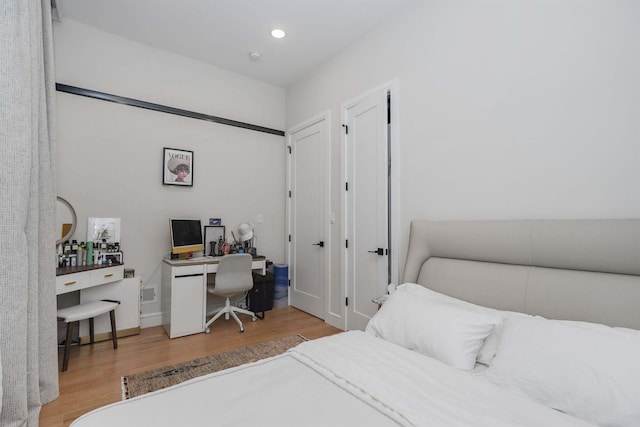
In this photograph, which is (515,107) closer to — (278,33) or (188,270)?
(278,33)

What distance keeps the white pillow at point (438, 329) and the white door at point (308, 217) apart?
1938 millimetres

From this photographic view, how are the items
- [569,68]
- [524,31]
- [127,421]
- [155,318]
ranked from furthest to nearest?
[155,318] → [524,31] → [569,68] → [127,421]

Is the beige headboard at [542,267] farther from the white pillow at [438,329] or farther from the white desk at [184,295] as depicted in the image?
the white desk at [184,295]

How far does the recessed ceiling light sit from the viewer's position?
10.6 feet

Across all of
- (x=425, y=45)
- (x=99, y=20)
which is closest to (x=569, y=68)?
(x=425, y=45)

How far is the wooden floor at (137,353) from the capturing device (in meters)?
2.04

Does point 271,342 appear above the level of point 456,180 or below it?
below

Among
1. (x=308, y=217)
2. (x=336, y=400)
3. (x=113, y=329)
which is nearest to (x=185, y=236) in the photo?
(x=113, y=329)

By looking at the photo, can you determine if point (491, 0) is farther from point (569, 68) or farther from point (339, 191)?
point (339, 191)

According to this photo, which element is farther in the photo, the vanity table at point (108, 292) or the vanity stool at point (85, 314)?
the vanity table at point (108, 292)

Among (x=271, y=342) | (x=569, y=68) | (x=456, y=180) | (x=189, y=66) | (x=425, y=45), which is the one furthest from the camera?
(x=189, y=66)

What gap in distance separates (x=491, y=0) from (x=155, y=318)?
14.4 ft

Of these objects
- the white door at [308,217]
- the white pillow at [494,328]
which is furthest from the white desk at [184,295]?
the white pillow at [494,328]

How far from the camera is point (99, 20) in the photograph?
124 inches
